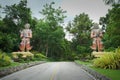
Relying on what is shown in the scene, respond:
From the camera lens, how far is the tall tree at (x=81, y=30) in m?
93.1

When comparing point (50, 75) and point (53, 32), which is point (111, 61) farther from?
point (53, 32)

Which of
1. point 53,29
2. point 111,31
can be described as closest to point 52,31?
point 53,29

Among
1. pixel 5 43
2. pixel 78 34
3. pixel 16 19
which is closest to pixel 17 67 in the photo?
pixel 5 43

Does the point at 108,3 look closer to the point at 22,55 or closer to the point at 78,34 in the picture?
the point at 22,55

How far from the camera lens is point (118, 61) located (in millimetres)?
29625

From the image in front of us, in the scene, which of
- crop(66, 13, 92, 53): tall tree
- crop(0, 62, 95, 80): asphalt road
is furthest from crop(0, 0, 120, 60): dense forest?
crop(0, 62, 95, 80): asphalt road

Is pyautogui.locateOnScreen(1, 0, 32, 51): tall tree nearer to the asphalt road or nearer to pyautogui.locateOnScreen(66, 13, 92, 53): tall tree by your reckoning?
pyautogui.locateOnScreen(66, 13, 92, 53): tall tree

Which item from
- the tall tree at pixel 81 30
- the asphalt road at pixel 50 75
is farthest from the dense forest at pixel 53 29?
the asphalt road at pixel 50 75

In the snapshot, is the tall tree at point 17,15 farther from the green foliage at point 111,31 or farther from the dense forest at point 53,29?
the green foliage at point 111,31

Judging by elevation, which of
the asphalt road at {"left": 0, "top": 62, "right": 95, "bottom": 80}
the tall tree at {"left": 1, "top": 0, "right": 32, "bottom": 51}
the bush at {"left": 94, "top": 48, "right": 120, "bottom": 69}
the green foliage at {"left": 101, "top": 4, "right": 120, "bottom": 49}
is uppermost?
the tall tree at {"left": 1, "top": 0, "right": 32, "bottom": 51}

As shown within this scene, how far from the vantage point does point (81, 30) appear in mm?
95750

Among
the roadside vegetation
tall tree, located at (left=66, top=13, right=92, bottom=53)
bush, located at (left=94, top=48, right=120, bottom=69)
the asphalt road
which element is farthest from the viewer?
tall tree, located at (left=66, top=13, right=92, bottom=53)

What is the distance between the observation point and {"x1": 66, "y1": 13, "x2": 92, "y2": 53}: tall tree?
93.1 m

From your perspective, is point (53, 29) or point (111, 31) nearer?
point (111, 31)
